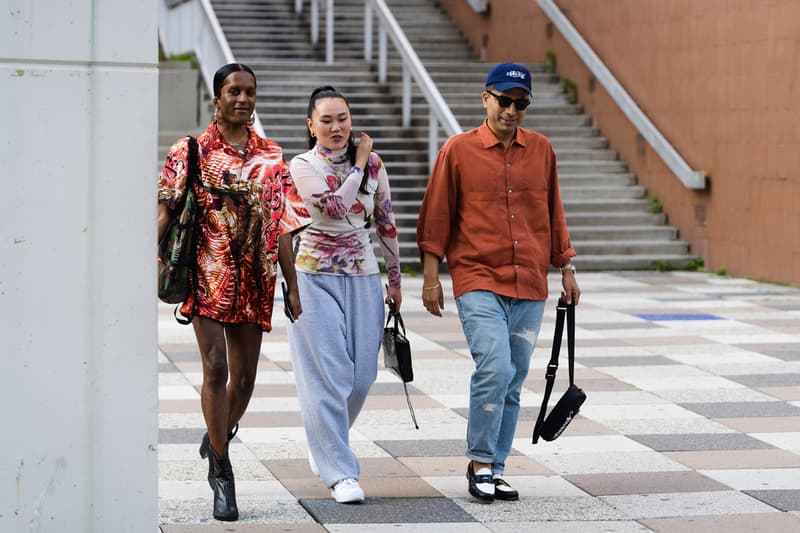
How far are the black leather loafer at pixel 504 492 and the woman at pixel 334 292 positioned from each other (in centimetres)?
55

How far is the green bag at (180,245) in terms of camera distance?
5.67 metres

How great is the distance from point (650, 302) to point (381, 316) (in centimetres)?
730

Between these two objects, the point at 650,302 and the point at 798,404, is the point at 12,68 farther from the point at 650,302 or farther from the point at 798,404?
the point at 650,302

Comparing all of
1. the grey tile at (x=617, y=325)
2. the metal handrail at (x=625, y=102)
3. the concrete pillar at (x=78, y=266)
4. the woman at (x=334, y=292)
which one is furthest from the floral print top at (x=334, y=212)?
the metal handrail at (x=625, y=102)

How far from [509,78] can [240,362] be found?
5.24 feet

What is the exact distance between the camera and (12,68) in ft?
15.3

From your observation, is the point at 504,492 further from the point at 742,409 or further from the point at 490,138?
the point at 742,409

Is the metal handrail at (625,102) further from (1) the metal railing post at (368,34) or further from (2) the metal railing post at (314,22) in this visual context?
(2) the metal railing post at (314,22)

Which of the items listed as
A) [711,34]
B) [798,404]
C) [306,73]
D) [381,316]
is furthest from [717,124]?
[381,316]

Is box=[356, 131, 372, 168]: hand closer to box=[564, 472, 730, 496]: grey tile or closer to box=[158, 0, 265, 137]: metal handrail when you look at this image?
box=[564, 472, 730, 496]: grey tile

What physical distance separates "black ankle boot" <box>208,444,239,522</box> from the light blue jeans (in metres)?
0.45

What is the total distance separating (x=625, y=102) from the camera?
17.6 meters

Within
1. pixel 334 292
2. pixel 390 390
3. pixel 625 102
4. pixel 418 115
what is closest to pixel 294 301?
pixel 334 292

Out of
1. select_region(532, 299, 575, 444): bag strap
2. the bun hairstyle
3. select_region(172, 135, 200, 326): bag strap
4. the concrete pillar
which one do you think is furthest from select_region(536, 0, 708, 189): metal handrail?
the concrete pillar
